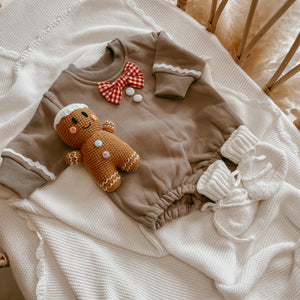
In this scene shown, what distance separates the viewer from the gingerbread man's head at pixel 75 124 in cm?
73

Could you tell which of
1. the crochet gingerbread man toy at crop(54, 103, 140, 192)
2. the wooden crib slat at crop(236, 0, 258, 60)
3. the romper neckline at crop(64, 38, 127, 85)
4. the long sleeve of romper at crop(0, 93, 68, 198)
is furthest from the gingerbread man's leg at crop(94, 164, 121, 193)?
the wooden crib slat at crop(236, 0, 258, 60)

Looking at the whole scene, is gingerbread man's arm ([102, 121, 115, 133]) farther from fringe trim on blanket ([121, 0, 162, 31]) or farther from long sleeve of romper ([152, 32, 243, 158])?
fringe trim on blanket ([121, 0, 162, 31])

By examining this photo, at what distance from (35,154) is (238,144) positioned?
1.65ft

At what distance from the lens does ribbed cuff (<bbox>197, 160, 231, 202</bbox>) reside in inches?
30.4

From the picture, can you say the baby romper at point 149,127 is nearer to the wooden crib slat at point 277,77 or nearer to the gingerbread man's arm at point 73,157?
the gingerbread man's arm at point 73,157

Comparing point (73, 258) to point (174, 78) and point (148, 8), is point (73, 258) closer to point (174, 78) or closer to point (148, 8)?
point (174, 78)

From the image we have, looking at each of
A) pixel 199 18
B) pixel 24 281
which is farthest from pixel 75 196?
pixel 199 18

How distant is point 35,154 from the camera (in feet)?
2.56

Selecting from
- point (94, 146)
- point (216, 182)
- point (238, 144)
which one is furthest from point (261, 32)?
point (94, 146)

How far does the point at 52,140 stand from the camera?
2.61ft

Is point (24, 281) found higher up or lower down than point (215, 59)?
lower down

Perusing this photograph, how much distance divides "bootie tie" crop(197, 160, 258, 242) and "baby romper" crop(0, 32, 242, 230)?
0.12ft

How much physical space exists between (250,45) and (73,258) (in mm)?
732

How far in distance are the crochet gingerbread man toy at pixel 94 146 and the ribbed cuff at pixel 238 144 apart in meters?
0.24
